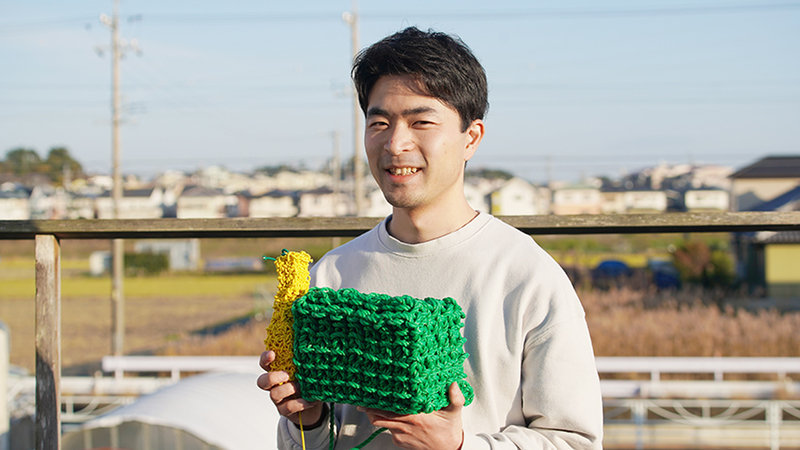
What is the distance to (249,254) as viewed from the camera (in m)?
40.4

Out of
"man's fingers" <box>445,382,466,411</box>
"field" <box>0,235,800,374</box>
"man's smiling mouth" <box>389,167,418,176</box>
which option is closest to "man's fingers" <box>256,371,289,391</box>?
"man's fingers" <box>445,382,466,411</box>

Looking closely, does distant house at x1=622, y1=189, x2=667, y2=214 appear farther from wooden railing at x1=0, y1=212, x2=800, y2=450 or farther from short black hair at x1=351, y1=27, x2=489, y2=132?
short black hair at x1=351, y1=27, x2=489, y2=132

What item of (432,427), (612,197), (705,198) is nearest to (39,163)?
(612,197)

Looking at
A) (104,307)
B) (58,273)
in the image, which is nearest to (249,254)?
(104,307)

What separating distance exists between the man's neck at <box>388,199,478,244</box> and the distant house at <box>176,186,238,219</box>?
117ft

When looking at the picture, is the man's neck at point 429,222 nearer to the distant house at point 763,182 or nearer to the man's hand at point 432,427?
the man's hand at point 432,427

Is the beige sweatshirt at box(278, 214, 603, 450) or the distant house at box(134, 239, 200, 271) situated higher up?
the beige sweatshirt at box(278, 214, 603, 450)

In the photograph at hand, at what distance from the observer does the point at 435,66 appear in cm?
131

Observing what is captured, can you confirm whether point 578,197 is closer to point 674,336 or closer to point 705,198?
point 705,198

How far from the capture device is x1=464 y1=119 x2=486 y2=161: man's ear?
55.8 inches

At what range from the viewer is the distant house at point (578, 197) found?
3864cm

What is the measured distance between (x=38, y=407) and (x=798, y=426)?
27.8ft

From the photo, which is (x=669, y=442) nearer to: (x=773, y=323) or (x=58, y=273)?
A: (x=773, y=323)

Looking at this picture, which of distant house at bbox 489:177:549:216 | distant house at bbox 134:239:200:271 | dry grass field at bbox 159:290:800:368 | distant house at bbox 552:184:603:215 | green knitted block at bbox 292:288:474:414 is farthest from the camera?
distant house at bbox 552:184:603:215
